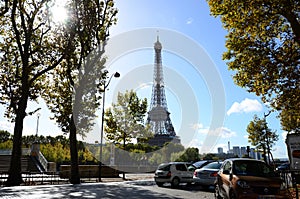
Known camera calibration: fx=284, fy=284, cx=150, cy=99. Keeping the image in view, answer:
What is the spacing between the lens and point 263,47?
13242mm

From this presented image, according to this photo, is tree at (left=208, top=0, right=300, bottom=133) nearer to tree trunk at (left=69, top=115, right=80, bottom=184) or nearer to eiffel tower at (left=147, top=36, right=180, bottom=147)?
tree trunk at (left=69, top=115, right=80, bottom=184)

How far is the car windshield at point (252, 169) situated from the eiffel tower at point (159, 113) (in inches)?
2751

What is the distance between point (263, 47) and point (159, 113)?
229ft

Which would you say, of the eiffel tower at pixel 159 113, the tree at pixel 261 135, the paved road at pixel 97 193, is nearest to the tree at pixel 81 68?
the paved road at pixel 97 193

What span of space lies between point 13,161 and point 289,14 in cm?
1768

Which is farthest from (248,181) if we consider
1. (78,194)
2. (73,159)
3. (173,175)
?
(73,159)

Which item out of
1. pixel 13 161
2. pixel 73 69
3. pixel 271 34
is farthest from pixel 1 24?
pixel 271 34

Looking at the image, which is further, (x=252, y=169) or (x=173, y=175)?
(x=173, y=175)

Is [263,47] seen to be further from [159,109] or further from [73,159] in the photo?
[159,109]

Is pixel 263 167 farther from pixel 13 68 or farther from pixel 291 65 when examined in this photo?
pixel 13 68

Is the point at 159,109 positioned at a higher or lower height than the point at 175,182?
higher

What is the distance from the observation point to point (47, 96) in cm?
2505

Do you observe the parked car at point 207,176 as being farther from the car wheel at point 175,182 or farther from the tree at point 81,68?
the tree at point 81,68

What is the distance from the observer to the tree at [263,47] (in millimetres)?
12573
